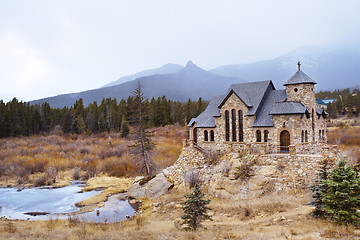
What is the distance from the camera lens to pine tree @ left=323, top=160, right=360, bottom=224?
39.8 feet

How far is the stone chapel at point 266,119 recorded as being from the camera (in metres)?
24.1

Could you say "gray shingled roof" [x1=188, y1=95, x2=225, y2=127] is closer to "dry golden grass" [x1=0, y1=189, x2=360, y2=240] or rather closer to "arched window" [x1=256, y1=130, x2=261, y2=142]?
"arched window" [x1=256, y1=130, x2=261, y2=142]

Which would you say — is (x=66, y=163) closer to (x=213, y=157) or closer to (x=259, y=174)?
(x=213, y=157)

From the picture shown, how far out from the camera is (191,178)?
24719mm

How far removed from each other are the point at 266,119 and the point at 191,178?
31.3 ft

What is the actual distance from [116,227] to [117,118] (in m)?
68.9

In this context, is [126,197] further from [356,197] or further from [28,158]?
[28,158]

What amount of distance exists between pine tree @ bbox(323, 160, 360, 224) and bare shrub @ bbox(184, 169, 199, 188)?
13137 mm

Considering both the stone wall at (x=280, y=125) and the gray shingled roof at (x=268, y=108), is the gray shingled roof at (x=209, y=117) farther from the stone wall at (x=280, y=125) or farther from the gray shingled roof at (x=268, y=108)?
the gray shingled roof at (x=268, y=108)

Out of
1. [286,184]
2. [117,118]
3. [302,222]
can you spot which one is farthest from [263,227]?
[117,118]

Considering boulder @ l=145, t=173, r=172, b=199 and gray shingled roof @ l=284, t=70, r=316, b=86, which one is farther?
boulder @ l=145, t=173, r=172, b=199

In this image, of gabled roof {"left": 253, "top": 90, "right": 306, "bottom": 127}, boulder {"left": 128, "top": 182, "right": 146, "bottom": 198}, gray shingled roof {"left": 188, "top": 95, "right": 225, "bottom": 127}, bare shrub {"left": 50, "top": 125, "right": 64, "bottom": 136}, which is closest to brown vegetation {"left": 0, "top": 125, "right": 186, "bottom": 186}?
gray shingled roof {"left": 188, "top": 95, "right": 225, "bottom": 127}

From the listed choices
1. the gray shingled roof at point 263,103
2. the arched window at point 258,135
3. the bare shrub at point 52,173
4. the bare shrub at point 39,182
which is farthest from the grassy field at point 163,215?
the arched window at point 258,135

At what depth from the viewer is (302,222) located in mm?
13562
